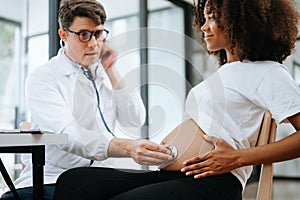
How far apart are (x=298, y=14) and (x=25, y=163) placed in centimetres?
117

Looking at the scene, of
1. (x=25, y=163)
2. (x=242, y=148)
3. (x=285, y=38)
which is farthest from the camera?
(x=25, y=163)

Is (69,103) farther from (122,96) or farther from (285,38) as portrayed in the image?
(285,38)

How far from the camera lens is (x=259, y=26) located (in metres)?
1.31

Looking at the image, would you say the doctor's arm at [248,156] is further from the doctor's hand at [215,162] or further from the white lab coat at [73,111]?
the white lab coat at [73,111]

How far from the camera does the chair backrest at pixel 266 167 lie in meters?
1.19

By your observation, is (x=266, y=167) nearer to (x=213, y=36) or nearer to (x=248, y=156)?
(x=248, y=156)

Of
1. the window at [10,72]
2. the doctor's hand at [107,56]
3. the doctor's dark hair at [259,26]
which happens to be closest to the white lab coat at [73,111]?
the doctor's hand at [107,56]

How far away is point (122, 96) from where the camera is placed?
1.41 metres

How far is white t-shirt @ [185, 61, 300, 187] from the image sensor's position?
3.82 feet

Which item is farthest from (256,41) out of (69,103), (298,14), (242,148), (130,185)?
(69,103)

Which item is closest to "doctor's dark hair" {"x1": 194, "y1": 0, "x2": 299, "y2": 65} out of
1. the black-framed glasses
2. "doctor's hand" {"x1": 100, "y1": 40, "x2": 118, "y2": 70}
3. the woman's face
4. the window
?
the woman's face

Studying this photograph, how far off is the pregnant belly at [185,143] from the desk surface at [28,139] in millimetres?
322

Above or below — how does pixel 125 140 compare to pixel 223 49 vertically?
below

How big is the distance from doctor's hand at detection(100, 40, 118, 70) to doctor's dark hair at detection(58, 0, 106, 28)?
0.25 m
